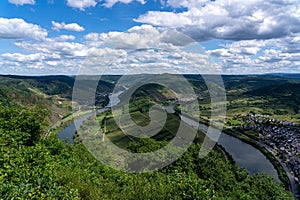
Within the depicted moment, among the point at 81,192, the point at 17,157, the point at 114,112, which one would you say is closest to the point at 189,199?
the point at 81,192

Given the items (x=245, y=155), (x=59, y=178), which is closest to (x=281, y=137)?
(x=245, y=155)

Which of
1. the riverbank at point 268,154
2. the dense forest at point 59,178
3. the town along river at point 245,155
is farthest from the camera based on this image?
the town along river at point 245,155

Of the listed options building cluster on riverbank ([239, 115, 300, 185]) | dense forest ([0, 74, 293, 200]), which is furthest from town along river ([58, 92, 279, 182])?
dense forest ([0, 74, 293, 200])

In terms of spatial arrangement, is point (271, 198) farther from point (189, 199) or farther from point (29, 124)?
point (29, 124)

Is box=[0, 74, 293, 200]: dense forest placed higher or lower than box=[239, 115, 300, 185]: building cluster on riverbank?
higher

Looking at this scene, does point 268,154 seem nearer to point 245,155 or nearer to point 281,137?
point 245,155

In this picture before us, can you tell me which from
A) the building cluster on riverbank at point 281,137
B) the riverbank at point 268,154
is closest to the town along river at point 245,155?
the riverbank at point 268,154

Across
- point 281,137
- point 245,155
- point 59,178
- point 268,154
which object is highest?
point 59,178

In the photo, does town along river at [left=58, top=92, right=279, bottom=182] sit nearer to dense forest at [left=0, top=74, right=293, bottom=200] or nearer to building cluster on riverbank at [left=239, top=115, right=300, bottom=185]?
building cluster on riverbank at [left=239, top=115, right=300, bottom=185]

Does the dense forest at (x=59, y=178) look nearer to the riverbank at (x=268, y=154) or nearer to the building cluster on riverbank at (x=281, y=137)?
the riverbank at (x=268, y=154)
